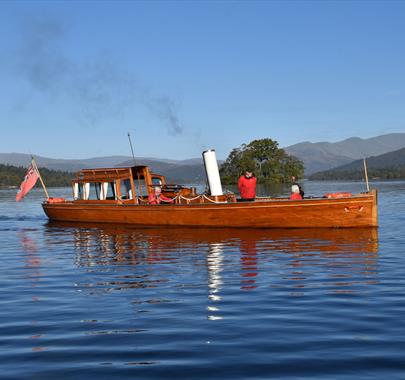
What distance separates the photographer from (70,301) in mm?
11273

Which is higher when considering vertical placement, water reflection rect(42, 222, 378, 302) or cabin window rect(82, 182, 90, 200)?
cabin window rect(82, 182, 90, 200)

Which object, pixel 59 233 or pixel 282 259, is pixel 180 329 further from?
pixel 59 233

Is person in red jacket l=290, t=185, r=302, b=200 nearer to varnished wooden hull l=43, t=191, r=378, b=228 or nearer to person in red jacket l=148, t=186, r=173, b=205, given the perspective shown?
varnished wooden hull l=43, t=191, r=378, b=228

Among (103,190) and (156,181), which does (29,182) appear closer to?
(103,190)

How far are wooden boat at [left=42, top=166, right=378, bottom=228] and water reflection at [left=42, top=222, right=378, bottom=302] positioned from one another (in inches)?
21.7

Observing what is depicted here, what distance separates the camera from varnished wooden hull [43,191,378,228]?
80.2ft

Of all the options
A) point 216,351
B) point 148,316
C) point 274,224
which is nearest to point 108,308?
point 148,316

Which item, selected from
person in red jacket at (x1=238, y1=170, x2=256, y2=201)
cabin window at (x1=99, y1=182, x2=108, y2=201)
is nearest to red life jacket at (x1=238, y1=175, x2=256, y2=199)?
person in red jacket at (x1=238, y1=170, x2=256, y2=201)

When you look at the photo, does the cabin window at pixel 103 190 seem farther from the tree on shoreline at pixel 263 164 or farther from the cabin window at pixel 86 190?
the tree on shoreline at pixel 263 164

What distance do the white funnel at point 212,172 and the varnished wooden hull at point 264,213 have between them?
79.5 inches

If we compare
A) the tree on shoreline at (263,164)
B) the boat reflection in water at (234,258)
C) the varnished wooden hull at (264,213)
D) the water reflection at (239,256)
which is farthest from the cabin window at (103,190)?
the tree on shoreline at (263,164)

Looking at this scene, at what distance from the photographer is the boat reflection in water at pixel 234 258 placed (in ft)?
41.9

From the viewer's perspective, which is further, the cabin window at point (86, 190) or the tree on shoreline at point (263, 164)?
the tree on shoreline at point (263, 164)

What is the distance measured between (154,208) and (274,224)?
20.9ft
